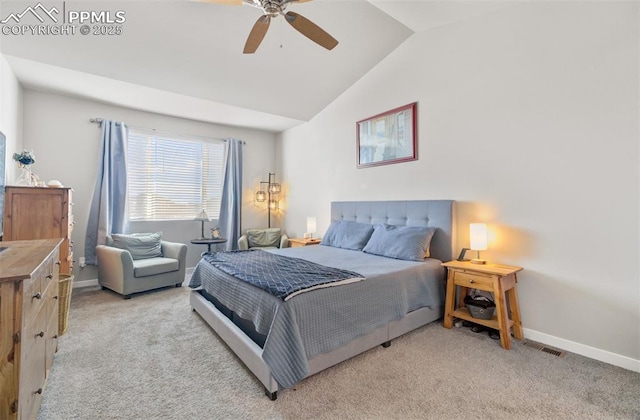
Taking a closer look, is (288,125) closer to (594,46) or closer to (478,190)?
(478,190)

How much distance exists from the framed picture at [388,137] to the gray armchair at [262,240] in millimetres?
2129

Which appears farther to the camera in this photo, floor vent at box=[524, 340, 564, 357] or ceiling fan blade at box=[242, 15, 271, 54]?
floor vent at box=[524, 340, 564, 357]

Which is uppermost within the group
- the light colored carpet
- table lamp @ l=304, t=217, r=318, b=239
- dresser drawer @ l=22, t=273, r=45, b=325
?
table lamp @ l=304, t=217, r=318, b=239

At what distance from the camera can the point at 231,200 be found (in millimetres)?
5512

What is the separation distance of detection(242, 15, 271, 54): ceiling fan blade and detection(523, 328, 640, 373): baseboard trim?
349cm

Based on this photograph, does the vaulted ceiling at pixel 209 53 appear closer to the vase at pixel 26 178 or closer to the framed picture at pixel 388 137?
the framed picture at pixel 388 137

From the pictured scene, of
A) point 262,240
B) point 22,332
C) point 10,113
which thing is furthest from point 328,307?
point 10,113

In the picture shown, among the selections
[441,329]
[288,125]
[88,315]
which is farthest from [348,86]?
[88,315]

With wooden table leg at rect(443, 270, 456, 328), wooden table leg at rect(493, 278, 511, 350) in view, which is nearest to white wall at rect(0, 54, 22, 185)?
wooden table leg at rect(443, 270, 456, 328)

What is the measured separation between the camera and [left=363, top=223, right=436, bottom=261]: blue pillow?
9.96 feet

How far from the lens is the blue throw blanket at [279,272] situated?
6.64ft

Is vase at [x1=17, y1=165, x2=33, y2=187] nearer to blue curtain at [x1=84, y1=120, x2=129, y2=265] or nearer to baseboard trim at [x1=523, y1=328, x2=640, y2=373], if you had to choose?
blue curtain at [x1=84, y1=120, x2=129, y2=265]

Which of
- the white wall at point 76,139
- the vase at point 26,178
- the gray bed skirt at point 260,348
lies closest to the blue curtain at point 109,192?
the white wall at point 76,139

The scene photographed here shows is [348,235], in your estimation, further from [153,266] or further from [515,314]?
[153,266]
